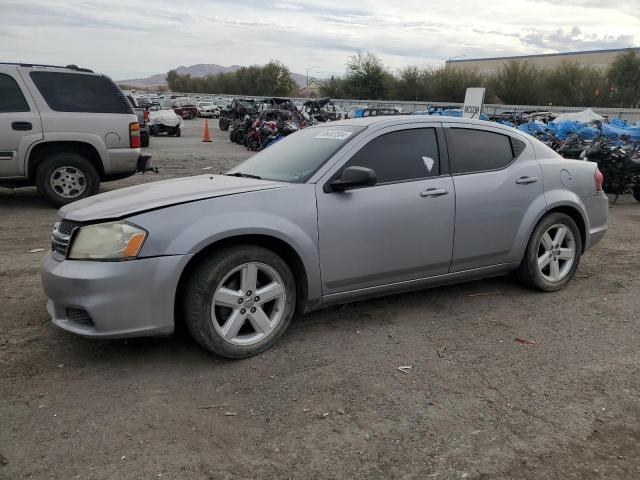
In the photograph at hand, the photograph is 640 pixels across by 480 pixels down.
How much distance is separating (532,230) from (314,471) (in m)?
3.13

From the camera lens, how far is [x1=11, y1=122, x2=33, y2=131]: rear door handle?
26.6 ft

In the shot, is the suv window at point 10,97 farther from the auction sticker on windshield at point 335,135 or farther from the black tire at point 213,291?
the black tire at point 213,291

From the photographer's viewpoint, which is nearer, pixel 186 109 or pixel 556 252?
pixel 556 252

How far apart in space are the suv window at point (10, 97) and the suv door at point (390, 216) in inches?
242

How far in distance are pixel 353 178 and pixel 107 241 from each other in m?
1.63

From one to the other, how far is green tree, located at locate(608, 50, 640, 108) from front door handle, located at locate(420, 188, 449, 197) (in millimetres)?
53724

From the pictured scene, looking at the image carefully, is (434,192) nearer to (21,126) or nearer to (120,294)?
(120,294)

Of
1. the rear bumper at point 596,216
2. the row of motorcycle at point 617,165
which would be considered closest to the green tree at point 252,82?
the row of motorcycle at point 617,165

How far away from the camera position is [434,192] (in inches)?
172

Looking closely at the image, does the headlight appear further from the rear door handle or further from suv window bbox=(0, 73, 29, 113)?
suv window bbox=(0, 73, 29, 113)

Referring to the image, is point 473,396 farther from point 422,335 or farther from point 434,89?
point 434,89

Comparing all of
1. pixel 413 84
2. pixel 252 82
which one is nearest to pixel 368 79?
pixel 413 84

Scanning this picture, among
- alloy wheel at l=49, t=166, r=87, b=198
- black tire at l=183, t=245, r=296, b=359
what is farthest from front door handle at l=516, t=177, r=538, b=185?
alloy wheel at l=49, t=166, r=87, b=198

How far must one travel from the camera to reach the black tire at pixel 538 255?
4.94 meters
